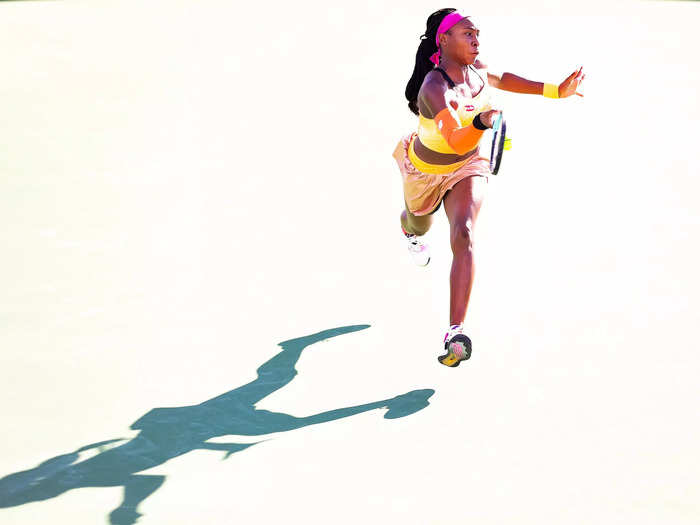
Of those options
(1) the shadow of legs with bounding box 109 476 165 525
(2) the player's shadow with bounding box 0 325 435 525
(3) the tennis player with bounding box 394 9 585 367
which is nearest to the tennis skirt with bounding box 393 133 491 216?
(3) the tennis player with bounding box 394 9 585 367

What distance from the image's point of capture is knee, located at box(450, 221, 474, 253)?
18.3 ft

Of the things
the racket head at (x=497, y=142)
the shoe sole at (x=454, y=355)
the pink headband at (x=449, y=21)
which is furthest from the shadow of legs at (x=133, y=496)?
the pink headband at (x=449, y=21)

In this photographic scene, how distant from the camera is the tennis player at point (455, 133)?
5.55m

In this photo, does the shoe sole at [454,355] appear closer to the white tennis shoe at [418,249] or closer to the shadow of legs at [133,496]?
the white tennis shoe at [418,249]

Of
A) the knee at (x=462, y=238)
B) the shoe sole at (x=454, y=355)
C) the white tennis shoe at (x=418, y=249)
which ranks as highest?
the knee at (x=462, y=238)

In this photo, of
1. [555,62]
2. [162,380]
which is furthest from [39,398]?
[555,62]

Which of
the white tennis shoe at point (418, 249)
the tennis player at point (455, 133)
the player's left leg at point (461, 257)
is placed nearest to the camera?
the player's left leg at point (461, 257)

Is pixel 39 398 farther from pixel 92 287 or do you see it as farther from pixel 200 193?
pixel 200 193

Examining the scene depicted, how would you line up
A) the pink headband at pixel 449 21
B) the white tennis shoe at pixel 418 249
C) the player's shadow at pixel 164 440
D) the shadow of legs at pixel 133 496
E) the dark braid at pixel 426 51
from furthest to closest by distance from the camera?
the white tennis shoe at pixel 418 249
the dark braid at pixel 426 51
the pink headband at pixel 449 21
the player's shadow at pixel 164 440
the shadow of legs at pixel 133 496

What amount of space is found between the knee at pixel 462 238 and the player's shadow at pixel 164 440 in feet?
2.45

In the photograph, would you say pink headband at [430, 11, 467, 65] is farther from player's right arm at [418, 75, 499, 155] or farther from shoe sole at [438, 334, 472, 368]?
shoe sole at [438, 334, 472, 368]

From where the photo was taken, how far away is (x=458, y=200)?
19.1ft

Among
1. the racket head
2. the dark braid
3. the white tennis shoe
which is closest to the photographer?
the racket head

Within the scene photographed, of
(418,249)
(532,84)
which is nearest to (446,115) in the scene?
(532,84)
